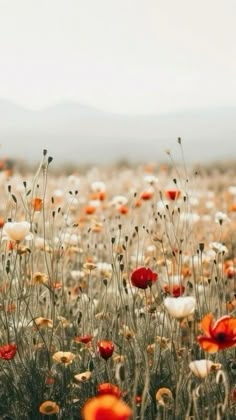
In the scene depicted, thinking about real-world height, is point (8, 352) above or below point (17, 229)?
below

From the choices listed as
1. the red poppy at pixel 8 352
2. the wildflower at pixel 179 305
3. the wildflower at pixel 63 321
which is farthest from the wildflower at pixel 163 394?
the wildflower at pixel 63 321

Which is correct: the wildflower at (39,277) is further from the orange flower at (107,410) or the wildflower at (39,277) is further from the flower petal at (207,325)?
the orange flower at (107,410)

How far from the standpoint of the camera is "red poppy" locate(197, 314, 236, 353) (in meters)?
1.82

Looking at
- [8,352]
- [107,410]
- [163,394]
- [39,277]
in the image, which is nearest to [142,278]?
[163,394]

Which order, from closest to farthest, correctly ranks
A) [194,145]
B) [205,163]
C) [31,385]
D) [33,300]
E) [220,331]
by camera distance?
[220,331] < [31,385] < [33,300] < [205,163] < [194,145]

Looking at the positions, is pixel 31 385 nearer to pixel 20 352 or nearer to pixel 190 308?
pixel 20 352

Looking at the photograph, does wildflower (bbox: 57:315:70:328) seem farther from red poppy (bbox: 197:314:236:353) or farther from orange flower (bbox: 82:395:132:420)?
orange flower (bbox: 82:395:132:420)

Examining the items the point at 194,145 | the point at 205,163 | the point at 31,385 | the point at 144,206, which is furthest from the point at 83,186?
the point at 194,145

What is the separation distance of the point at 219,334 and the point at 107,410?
45 centimetres

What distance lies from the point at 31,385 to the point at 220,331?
2.54ft

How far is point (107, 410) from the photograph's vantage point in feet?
4.98

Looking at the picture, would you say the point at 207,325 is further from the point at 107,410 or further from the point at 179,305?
the point at 107,410

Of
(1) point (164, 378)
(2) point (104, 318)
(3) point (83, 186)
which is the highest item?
(3) point (83, 186)

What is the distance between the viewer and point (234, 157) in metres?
12.5
